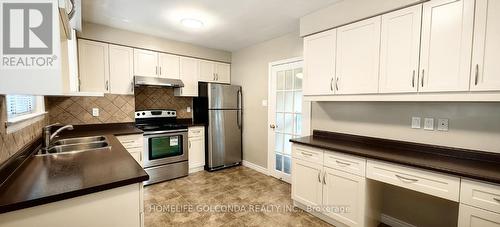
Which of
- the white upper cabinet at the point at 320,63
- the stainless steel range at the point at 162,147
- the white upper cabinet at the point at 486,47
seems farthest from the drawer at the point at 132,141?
the white upper cabinet at the point at 486,47

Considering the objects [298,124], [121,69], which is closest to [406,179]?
[298,124]

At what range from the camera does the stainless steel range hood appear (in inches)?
123

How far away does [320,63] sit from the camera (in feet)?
7.87

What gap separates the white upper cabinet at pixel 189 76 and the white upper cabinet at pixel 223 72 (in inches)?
18.0

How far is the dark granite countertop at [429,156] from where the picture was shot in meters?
1.41

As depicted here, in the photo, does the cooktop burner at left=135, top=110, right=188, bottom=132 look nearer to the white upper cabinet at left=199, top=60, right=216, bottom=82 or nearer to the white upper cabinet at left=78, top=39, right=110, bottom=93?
the white upper cabinet at left=78, top=39, right=110, bottom=93

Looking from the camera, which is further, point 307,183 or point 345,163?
point 307,183

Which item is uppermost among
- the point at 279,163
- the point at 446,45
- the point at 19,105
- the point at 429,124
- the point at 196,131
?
the point at 446,45

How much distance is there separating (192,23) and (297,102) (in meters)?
1.82

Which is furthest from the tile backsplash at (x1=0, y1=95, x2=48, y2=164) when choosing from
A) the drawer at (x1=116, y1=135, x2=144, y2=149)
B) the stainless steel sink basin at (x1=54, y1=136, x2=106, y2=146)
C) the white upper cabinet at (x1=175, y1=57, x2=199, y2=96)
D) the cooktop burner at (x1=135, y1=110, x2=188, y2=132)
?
the white upper cabinet at (x1=175, y1=57, x2=199, y2=96)

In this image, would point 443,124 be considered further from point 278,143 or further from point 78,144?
point 78,144

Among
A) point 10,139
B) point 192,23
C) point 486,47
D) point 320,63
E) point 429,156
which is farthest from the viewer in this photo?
point 192,23

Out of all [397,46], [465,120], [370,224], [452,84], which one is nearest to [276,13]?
[397,46]

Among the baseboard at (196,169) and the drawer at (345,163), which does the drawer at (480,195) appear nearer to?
the drawer at (345,163)
